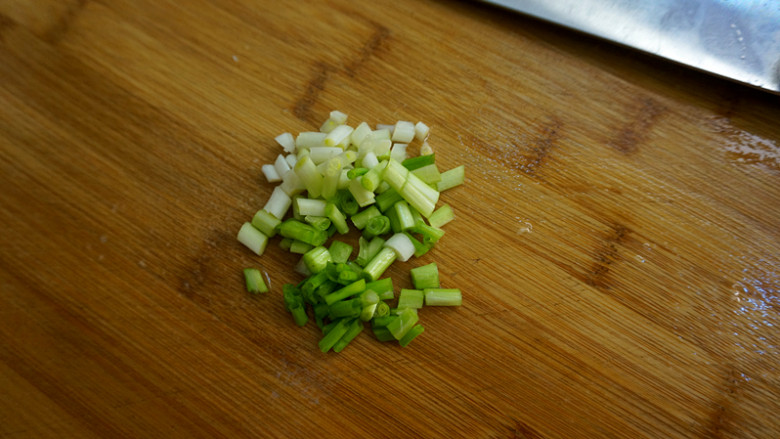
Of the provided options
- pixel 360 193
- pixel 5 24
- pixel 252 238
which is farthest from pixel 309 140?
pixel 5 24

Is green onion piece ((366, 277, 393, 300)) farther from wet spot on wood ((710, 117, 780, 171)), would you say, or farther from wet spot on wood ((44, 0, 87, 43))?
wet spot on wood ((44, 0, 87, 43))

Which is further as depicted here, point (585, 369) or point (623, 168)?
point (623, 168)

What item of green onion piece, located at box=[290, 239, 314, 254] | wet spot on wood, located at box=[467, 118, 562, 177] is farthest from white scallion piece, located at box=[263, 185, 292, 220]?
wet spot on wood, located at box=[467, 118, 562, 177]

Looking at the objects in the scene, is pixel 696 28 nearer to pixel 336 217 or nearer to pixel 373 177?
pixel 373 177

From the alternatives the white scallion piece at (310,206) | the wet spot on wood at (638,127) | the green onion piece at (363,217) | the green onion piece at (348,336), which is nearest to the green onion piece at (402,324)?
the green onion piece at (348,336)

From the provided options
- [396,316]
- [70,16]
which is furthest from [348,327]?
[70,16]

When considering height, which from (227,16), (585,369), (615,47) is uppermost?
(615,47)

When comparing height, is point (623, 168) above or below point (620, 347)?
above

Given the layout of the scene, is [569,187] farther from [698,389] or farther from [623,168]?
[698,389]
